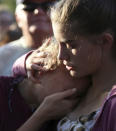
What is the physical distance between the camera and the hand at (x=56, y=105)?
2.20 meters

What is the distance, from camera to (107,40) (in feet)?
6.43

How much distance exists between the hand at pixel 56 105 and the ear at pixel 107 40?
1.24 ft

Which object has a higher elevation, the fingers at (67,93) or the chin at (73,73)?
the chin at (73,73)

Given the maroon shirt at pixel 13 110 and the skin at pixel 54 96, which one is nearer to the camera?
the skin at pixel 54 96

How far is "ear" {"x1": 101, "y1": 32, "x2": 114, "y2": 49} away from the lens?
1947mm

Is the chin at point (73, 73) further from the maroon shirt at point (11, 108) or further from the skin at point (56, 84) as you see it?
the maroon shirt at point (11, 108)

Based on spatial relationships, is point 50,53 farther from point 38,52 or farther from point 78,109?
point 78,109

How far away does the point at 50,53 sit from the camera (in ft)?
7.56

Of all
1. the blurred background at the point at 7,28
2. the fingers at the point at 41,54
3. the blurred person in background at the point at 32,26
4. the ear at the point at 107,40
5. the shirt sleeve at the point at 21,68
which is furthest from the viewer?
the blurred background at the point at 7,28

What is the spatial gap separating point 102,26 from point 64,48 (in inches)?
9.4

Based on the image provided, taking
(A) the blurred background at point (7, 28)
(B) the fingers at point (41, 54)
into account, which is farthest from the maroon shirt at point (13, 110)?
(A) the blurred background at point (7, 28)

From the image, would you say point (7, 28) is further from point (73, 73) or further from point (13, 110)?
point (73, 73)

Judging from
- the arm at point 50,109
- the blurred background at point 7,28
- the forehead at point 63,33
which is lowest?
the blurred background at point 7,28

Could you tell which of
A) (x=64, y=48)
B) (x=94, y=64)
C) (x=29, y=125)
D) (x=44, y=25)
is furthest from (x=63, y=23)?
(x=44, y=25)
